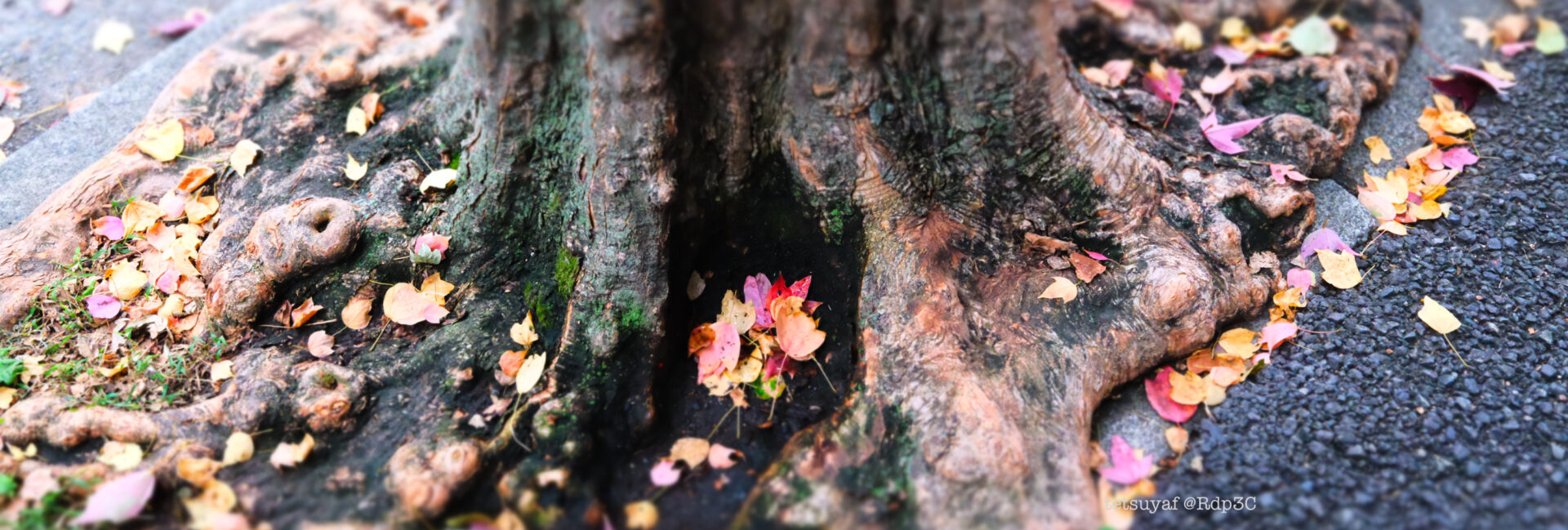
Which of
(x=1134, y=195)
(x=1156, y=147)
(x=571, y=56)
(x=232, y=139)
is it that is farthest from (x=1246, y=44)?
(x=232, y=139)

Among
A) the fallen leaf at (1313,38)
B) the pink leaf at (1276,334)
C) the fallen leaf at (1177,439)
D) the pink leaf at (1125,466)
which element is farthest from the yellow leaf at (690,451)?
the fallen leaf at (1313,38)

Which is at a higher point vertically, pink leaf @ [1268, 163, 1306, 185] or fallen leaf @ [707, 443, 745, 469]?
pink leaf @ [1268, 163, 1306, 185]

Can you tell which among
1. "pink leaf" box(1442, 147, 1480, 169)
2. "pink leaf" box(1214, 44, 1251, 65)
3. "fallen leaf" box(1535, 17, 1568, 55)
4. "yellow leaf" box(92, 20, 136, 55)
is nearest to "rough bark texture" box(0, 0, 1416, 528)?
"pink leaf" box(1442, 147, 1480, 169)

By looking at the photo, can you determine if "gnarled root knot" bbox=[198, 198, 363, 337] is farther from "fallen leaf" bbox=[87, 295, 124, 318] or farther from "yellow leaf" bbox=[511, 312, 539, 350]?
"yellow leaf" bbox=[511, 312, 539, 350]

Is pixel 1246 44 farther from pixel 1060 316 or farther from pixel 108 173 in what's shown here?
pixel 108 173

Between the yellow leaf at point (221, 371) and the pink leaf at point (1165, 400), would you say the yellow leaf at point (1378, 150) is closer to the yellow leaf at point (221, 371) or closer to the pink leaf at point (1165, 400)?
the pink leaf at point (1165, 400)
